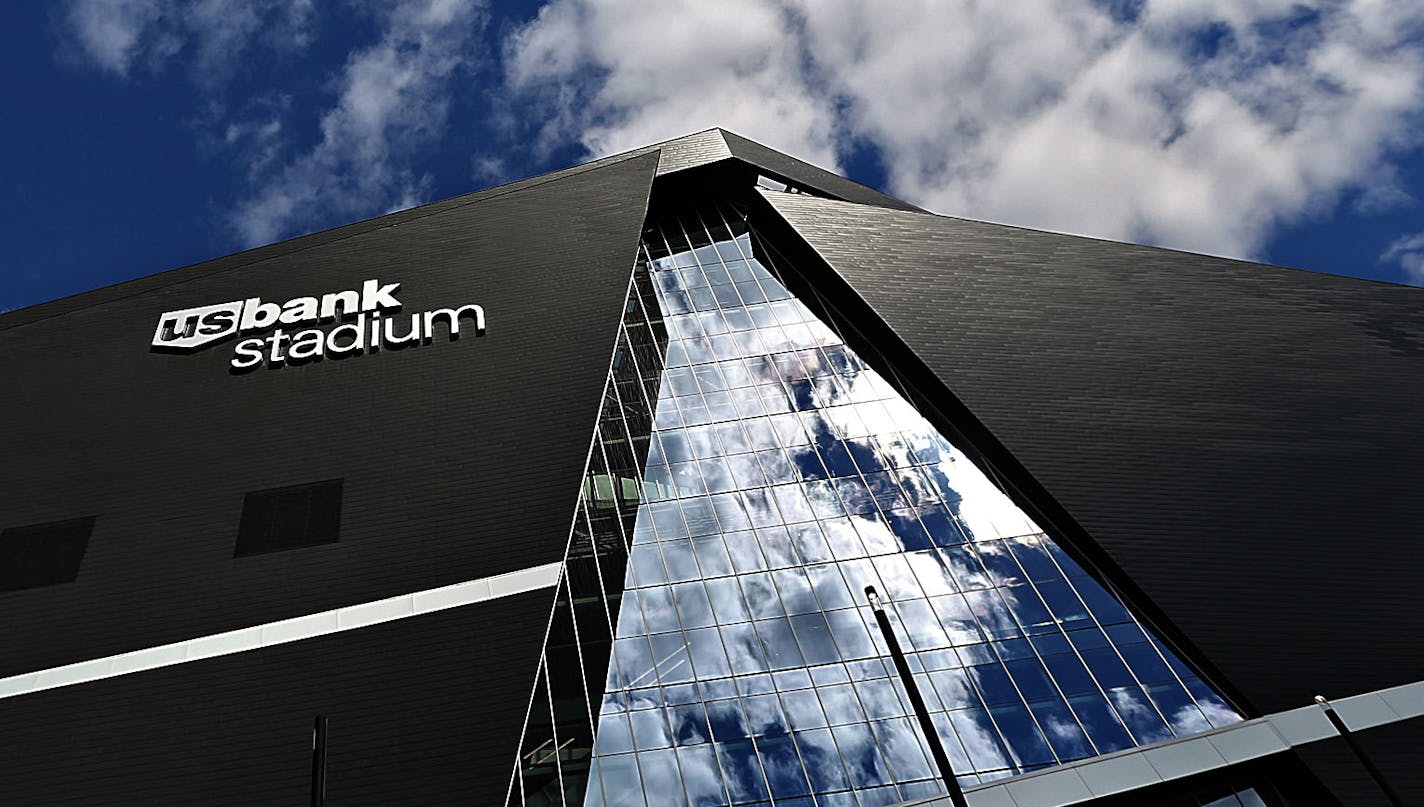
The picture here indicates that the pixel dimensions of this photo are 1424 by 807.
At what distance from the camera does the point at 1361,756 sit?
580 inches

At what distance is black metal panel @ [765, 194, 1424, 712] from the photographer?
18328mm

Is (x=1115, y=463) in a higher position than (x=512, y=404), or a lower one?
lower

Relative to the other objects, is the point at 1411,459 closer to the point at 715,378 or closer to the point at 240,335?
the point at 715,378

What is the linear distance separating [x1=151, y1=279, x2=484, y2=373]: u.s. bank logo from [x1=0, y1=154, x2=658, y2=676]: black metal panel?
40cm

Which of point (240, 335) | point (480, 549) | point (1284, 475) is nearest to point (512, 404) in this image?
point (480, 549)

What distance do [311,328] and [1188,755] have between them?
2378 cm

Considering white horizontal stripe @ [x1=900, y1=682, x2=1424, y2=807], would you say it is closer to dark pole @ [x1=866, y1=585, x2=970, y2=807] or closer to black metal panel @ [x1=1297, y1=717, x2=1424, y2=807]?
black metal panel @ [x1=1297, y1=717, x2=1424, y2=807]

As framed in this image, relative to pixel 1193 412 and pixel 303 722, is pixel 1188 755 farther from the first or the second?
pixel 303 722

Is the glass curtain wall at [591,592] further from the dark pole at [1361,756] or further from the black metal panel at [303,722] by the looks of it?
the dark pole at [1361,756]

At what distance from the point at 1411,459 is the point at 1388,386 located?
352cm

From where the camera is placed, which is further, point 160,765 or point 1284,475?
point 1284,475

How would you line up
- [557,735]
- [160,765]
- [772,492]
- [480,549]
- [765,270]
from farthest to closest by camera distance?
[765,270], [772,492], [480,549], [557,735], [160,765]

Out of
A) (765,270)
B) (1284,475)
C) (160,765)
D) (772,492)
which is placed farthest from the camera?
(765,270)

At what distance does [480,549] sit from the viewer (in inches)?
760
